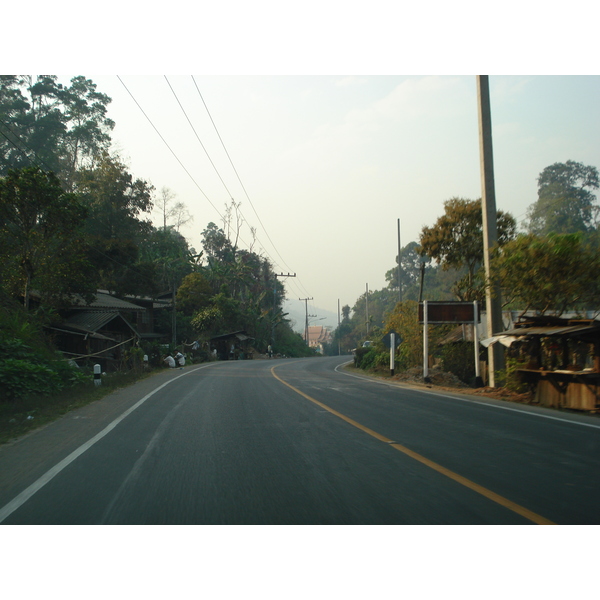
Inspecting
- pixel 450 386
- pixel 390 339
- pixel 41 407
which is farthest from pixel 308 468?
pixel 390 339

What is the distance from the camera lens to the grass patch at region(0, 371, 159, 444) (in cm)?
958

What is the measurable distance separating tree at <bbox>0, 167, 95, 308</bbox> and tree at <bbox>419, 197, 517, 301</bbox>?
16922mm

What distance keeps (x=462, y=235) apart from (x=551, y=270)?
8793mm

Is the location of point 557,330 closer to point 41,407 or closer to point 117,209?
point 41,407

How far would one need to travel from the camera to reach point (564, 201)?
58844 mm

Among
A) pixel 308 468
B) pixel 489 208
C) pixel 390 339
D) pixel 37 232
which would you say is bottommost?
pixel 308 468

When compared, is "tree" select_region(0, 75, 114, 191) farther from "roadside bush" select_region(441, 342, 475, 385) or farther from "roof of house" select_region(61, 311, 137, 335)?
"roadside bush" select_region(441, 342, 475, 385)

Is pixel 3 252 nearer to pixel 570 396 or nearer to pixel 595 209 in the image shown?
pixel 570 396

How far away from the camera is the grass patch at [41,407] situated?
9578mm

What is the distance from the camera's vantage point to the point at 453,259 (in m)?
23.9

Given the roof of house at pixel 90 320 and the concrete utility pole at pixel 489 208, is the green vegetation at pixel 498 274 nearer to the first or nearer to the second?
the concrete utility pole at pixel 489 208

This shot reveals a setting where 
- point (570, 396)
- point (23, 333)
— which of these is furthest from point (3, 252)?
point (570, 396)

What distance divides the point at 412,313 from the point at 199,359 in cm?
2493

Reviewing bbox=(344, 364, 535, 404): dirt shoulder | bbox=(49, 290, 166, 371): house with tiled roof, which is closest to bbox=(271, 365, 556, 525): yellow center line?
bbox=(344, 364, 535, 404): dirt shoulder
